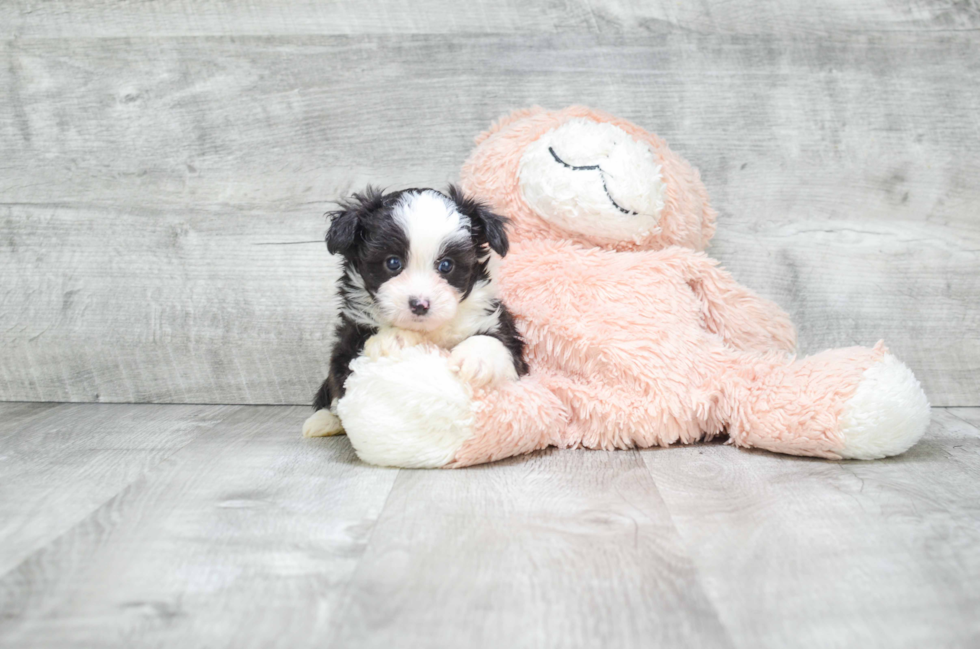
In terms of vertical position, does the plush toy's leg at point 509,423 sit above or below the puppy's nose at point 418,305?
below

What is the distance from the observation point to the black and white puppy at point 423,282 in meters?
1.43

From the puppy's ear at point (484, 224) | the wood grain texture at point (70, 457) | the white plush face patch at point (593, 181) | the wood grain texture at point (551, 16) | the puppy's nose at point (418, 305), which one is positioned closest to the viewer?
the wood grain texture at point (70, 457)

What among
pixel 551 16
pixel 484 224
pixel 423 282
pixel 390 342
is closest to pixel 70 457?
pixel 390 342

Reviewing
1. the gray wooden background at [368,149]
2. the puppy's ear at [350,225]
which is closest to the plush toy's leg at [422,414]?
the puppy's ear at [350,225]

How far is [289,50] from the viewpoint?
2.10 m

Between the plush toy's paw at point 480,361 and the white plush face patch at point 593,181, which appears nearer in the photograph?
the plush toy's paw at point 480,361

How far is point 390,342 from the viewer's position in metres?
1.50

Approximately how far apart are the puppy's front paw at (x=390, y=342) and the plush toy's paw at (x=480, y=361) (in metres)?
0.08

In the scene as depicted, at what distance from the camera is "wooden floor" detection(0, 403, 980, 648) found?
88 centimetres

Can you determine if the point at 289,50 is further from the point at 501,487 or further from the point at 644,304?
the point at 501,487

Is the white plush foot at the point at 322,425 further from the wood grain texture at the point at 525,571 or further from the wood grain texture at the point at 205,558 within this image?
the wood grain texture at the point at 525,571

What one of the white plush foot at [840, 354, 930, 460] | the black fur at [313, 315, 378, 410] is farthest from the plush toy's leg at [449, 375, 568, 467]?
the white plush foot at [840, 354, 930, 460]

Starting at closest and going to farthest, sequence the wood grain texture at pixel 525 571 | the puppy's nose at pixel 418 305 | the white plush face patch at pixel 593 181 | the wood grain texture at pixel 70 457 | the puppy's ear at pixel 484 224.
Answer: the wood grain texture at pixel 525 571, the wood grain texture at pixel 70 457, the puppy's nose at pixel 418 305, the puppy's ear at pixel 484 224, the white plush face patch at pixel 593 181

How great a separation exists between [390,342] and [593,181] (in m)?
0.54
